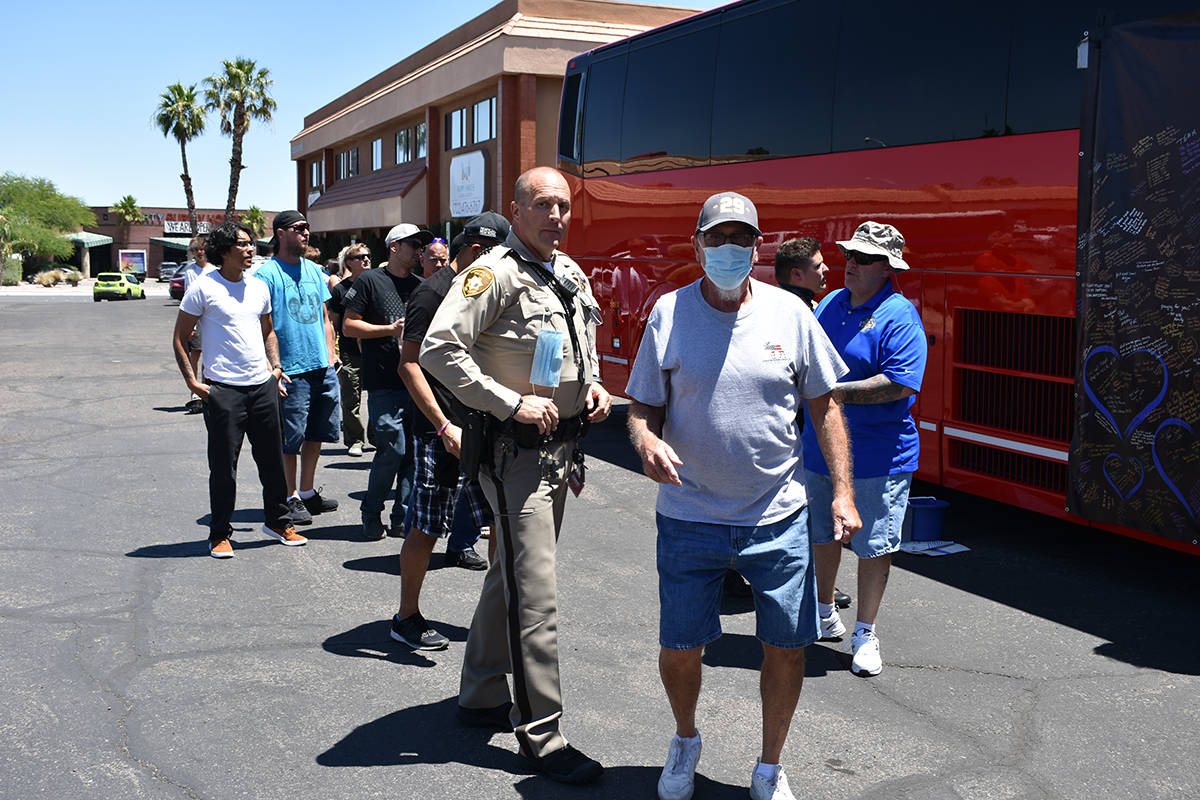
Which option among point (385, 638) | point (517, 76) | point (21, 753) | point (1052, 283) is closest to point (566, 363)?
point (385, 638)

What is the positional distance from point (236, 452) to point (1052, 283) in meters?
4.86

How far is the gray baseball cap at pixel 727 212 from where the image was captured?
3428 millimetres

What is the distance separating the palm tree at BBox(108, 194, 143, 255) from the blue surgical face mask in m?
116

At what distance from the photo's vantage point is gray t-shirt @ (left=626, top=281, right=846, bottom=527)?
3387mm

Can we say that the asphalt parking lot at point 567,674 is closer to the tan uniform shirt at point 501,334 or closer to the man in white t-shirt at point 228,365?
the man in white t-shirt at point 228,365

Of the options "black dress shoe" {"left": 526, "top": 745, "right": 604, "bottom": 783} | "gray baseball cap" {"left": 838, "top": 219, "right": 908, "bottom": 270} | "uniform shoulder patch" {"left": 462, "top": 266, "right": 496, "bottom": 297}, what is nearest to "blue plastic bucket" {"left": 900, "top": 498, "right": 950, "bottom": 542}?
"gray baseball cap" {"left": 838, "top": 219, "right": 908, "bottom": 270}

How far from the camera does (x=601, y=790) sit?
12.1 feet

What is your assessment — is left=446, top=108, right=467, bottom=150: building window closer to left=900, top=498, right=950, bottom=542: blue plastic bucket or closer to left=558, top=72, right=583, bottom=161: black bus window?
left=558, top=72, right=583, bottom=161: black bus window

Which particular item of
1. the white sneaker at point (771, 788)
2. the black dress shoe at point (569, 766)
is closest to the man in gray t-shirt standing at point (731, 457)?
the white sneaker at point (771, 788)

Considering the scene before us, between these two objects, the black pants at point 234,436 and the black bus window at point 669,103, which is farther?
the black bus window at point 669,103

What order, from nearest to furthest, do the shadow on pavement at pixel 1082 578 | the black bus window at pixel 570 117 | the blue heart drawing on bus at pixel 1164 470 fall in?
the shadow on pavement at pixel 1082 578, the blue heart drawing on bus at pixel 1164 470, the black bus window at pixel 570 117

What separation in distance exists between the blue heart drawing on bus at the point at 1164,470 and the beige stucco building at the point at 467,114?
2382 cm

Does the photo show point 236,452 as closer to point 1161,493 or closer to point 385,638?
point 385,638

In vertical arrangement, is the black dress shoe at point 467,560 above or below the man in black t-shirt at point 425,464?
below
